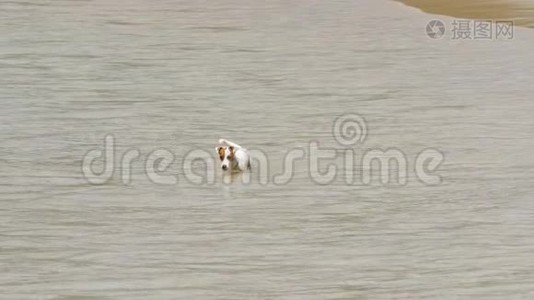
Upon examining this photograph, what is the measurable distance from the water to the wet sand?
3.15ft

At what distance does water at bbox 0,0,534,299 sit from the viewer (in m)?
6.86

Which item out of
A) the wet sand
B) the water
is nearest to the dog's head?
the water

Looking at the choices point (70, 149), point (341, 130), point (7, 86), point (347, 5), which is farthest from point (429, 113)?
point (347, 5)

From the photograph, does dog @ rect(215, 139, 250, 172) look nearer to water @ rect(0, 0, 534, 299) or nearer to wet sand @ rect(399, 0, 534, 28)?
water @ rect(0, 0, 534, 299)

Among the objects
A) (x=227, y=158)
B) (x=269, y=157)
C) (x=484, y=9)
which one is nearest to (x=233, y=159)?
(x=227, y=158)

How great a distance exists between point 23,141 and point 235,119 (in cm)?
170

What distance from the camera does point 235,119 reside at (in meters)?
10.7

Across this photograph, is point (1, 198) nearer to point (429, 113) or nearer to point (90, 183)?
point (90, 183)

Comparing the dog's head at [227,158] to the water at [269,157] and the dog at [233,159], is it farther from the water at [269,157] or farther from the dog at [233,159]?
the water at [269,157]

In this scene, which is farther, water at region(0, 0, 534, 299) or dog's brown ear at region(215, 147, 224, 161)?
dog's brown ear at region(215, 147, 224, 161)

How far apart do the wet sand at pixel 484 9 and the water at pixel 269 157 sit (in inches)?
37.8

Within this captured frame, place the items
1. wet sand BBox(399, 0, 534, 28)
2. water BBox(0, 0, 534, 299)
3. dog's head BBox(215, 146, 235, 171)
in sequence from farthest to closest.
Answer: wet sand BBox(399, 0, 534, 28) → dog's head BBox(215, 146, 235, 171) → water BBox(0, 0, 534, 299)

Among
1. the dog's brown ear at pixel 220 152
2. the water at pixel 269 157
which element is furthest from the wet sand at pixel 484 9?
the dog's brown ear at pixel 220 152

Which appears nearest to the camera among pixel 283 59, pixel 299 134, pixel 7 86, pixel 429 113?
pixel 299 134
